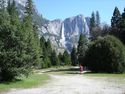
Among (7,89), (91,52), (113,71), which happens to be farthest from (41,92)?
(91,52)

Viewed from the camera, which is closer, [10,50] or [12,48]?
[10,50]

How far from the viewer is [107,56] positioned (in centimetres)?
6331

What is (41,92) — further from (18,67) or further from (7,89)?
(18,67)

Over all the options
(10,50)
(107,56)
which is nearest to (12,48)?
(10,50)

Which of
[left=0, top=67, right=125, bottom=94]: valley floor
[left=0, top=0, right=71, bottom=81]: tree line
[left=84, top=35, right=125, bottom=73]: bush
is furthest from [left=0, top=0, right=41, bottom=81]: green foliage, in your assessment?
[left=84, top=35, right=125, bottom=73]: bush

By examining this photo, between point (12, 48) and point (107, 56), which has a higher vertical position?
point (107, 56)

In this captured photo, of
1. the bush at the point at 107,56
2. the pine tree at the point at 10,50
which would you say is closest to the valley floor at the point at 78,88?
the pine tree at the point at 10,50

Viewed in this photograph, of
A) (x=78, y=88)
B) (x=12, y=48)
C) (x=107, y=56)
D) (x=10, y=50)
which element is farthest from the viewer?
(x=107, y=56)

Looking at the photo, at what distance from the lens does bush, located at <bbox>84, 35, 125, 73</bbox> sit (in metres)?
62.0

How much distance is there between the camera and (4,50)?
34.9 metres

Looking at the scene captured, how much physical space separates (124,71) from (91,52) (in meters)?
8.02

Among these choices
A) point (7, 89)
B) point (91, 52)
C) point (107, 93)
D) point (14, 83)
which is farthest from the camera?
point (91, 52)

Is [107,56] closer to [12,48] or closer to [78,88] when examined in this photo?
[12,48]

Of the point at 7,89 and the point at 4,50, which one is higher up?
the point at 4,50
